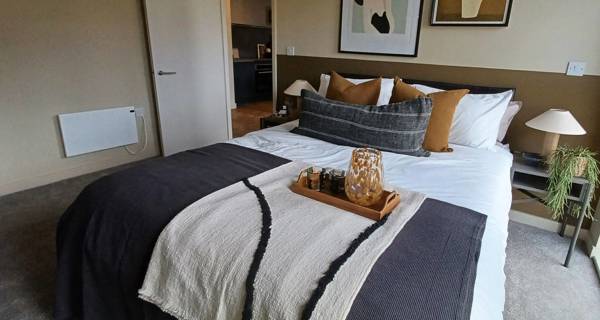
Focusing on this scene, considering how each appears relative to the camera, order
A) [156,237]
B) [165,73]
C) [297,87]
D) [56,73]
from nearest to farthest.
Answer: [156,237]
[56,73]
[297,87]
[165,73]

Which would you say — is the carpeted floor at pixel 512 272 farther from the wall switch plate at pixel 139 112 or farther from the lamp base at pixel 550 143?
the wall switch plate at pixel 139 112

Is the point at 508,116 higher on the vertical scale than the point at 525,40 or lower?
lower

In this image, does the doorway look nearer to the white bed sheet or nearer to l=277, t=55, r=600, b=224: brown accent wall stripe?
l=277, t=55, r=600, b=224: brown accent wall stripe

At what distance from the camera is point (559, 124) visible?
197 centimetres

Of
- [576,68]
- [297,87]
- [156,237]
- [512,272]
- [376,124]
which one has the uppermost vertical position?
[576,68]

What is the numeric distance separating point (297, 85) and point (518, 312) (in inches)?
91.4

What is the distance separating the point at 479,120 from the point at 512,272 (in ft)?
3.11

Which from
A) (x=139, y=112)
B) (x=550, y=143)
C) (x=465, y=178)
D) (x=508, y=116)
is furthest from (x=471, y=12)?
(x=139, y=112)

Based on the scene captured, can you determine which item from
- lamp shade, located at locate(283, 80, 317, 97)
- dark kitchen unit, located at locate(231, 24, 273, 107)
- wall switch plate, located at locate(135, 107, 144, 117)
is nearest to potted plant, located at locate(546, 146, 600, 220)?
lamp shade, located at locate(283, 80, 317, 97)

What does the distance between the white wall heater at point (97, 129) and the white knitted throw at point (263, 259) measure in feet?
8.13

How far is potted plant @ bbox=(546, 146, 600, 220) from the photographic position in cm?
193

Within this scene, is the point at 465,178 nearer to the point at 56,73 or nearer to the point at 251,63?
the point at 56,73

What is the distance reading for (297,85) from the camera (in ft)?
10.3

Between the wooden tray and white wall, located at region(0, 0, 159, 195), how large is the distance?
2710 millimetres
